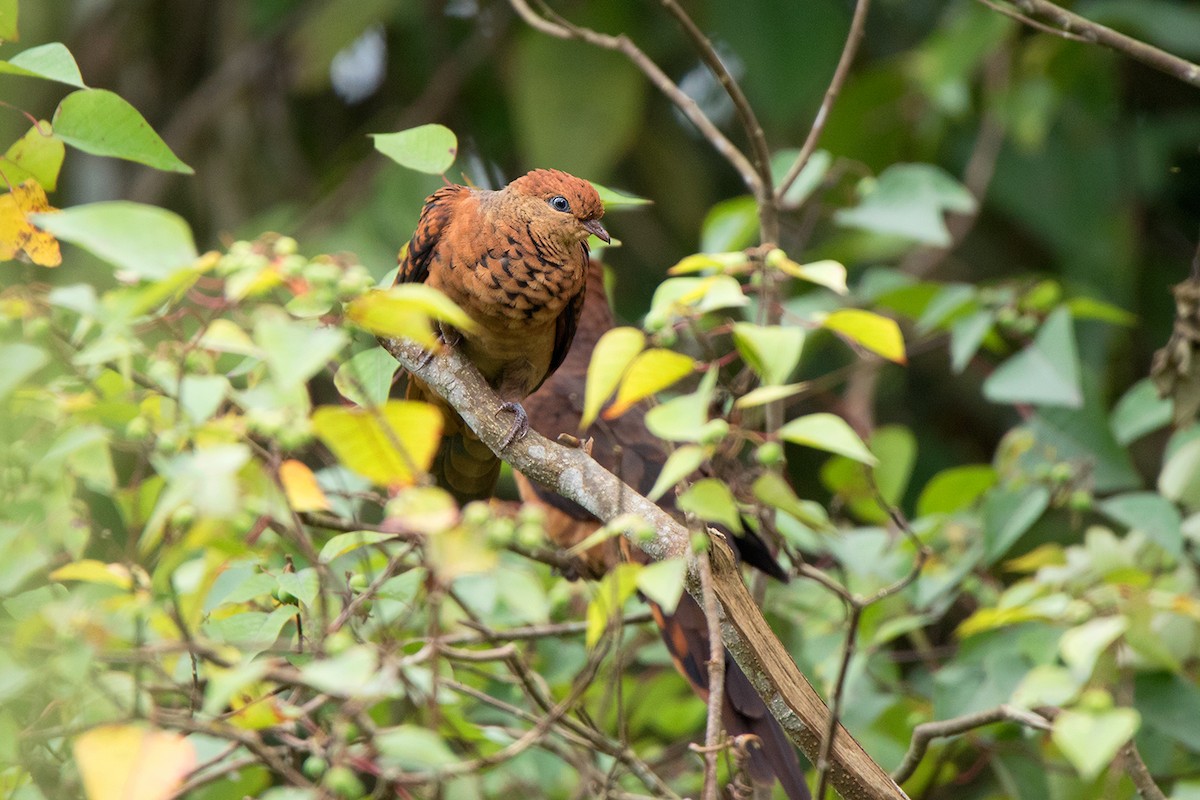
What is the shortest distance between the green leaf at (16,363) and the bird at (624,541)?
1045 millimetres

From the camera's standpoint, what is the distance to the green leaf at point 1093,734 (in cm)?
109

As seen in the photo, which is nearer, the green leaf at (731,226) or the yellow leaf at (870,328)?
the yellow leaf at (870,328)

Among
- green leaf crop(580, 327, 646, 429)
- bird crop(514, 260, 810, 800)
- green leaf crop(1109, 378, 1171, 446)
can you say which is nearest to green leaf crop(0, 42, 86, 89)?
green leaf crop(580, 327, 646, 429)

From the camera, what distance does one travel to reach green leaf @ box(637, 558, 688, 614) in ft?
3.71

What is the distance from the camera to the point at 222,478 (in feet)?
3.16

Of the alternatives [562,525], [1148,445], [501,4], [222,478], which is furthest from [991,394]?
[501,4]

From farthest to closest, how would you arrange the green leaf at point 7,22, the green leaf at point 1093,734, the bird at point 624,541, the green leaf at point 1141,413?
the green leaf at point 1141,413
the bird at point 624,541
the green leaf at point 7,22
the green leaf at point 1093,734

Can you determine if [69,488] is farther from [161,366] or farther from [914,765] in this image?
[914,765]

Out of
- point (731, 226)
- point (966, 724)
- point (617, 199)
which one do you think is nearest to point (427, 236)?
point (617, 199)

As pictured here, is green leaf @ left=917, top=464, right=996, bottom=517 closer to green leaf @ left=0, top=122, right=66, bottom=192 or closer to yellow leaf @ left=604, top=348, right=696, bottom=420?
yellow leaf @ left=604, top=348, right=696, bottom=420

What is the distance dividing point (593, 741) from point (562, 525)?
120 centimetres

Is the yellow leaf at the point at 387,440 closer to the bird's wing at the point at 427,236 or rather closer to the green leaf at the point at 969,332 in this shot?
the bird's wing at the point at 427,236

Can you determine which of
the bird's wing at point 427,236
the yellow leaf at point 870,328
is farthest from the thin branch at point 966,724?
the bird's wing at point 427,236

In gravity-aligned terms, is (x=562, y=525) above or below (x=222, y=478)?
below
